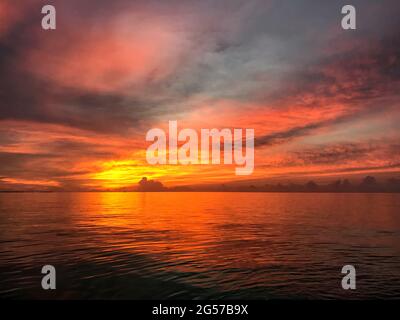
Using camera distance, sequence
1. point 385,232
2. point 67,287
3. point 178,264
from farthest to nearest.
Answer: point 385,232
point 178,264
point 67,287

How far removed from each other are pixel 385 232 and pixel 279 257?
79.0ft

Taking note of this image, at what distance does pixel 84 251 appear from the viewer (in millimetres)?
30234

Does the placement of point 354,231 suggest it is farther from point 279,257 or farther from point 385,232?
point 279,257

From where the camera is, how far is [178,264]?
24719 mm

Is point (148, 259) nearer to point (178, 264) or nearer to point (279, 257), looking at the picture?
point (178, 264)

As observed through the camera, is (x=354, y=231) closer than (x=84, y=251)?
No

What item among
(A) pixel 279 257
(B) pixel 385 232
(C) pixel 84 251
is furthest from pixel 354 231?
(C) pixel 84 251
